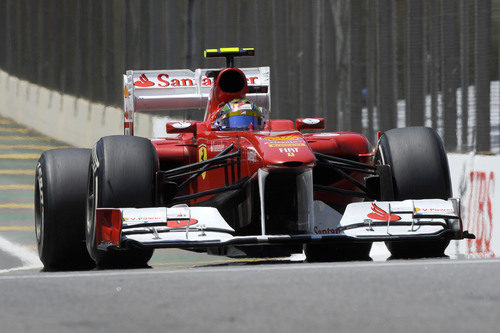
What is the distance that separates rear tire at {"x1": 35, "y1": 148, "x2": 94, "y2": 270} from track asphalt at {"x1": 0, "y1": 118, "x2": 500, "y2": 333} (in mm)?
2260

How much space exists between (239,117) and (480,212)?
2.22 meters

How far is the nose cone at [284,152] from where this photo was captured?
26.9 ft

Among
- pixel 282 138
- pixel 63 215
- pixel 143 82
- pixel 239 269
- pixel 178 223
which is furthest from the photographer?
pixel 143 82

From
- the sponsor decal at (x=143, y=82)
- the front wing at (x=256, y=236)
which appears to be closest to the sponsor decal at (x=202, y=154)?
the front wing at (x=256, y=236)

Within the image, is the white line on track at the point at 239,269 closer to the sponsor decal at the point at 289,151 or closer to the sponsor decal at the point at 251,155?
the sponsor decal at the point at 289,151

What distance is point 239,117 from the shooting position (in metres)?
9.84

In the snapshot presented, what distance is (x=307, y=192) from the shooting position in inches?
332

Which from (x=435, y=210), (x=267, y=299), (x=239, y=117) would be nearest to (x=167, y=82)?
(x=239, y=117)

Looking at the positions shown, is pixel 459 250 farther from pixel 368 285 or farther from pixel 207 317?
pixel 207 317

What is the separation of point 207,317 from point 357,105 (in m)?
8.42

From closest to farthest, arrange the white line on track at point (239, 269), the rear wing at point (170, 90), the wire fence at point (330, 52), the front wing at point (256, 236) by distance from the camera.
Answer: the white line on track at point (239, 269) → the front wing at point (256, 236) → the wire fence at point (330, 52) → the rear wing at point (170, 90)

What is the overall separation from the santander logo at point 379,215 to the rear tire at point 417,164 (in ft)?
1.24

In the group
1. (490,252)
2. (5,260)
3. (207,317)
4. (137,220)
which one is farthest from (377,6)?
(207,317)

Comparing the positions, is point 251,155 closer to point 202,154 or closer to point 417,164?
point 202,154
